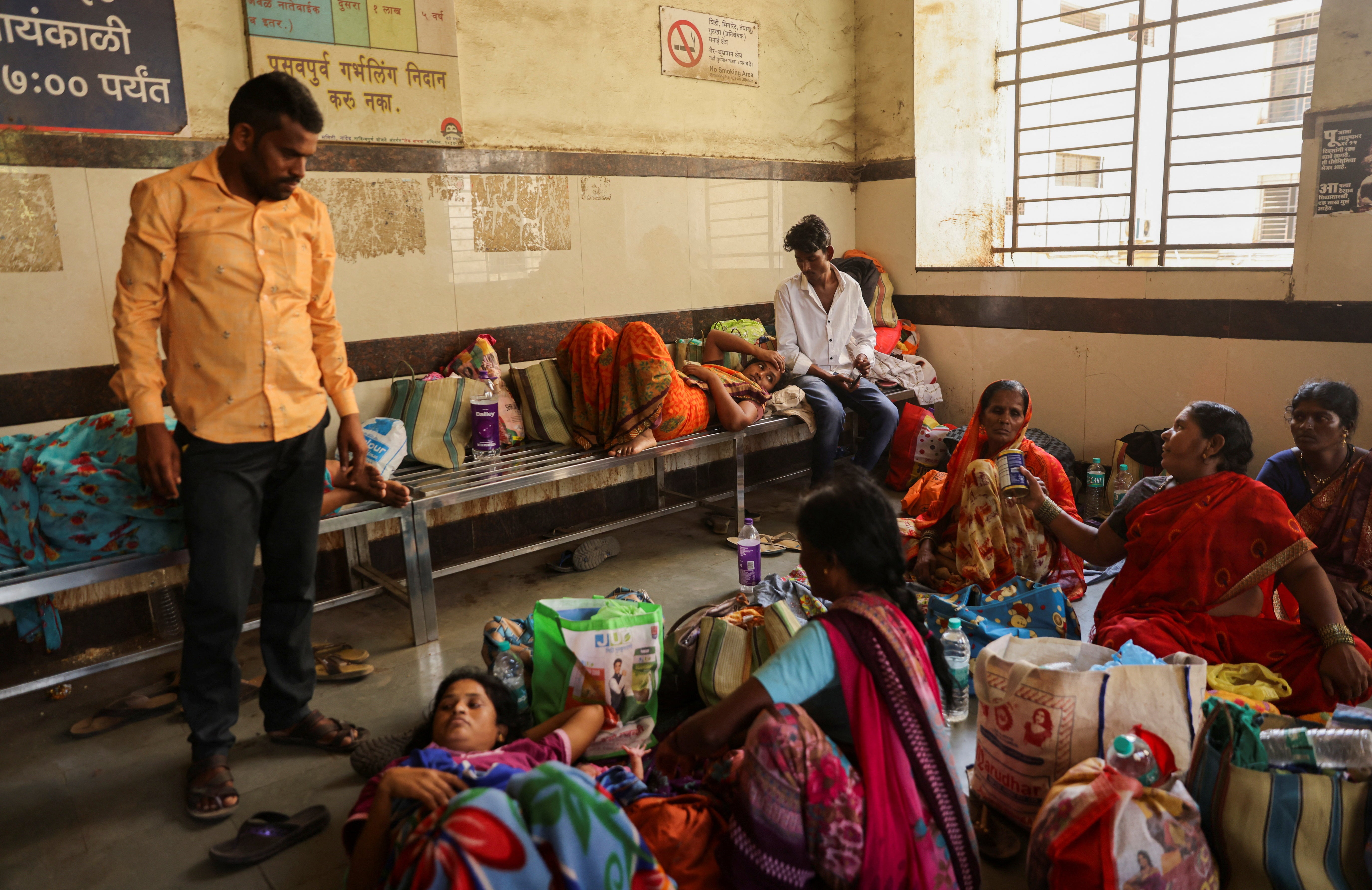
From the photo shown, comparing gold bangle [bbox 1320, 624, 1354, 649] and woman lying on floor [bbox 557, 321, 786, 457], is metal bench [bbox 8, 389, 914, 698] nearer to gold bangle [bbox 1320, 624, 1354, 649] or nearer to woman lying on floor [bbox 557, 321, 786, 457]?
woman lying on floor [bbox 557, 321, 786, 457]

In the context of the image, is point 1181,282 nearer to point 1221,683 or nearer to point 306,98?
point 1221,683

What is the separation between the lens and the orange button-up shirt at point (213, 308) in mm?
2439

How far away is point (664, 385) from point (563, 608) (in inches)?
70.1

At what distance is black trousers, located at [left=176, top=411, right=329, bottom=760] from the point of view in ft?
8.39

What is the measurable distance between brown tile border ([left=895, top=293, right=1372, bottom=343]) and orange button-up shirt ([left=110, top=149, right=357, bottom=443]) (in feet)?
15.5

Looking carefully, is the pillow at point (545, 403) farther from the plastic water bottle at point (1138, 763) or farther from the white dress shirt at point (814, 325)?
the plastic water bottle at point (1138, 763)

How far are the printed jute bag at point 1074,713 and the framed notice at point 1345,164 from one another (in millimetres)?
3528

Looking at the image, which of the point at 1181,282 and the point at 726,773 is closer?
the point at 726,773

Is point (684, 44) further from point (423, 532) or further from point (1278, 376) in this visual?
point (1278, 376)

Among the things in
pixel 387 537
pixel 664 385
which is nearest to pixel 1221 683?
pixel 664 385

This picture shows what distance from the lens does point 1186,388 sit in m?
5.35

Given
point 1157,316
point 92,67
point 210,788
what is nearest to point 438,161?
point 92,67

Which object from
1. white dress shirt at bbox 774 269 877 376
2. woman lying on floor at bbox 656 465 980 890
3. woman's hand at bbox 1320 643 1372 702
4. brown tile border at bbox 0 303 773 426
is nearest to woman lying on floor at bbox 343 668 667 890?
woman lying on floor at bbox 656 465 980 890

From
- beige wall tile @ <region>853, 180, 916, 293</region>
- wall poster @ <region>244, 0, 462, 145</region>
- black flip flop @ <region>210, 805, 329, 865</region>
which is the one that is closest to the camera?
black flip flop @ <region>210, 805, 329, 865</region>
